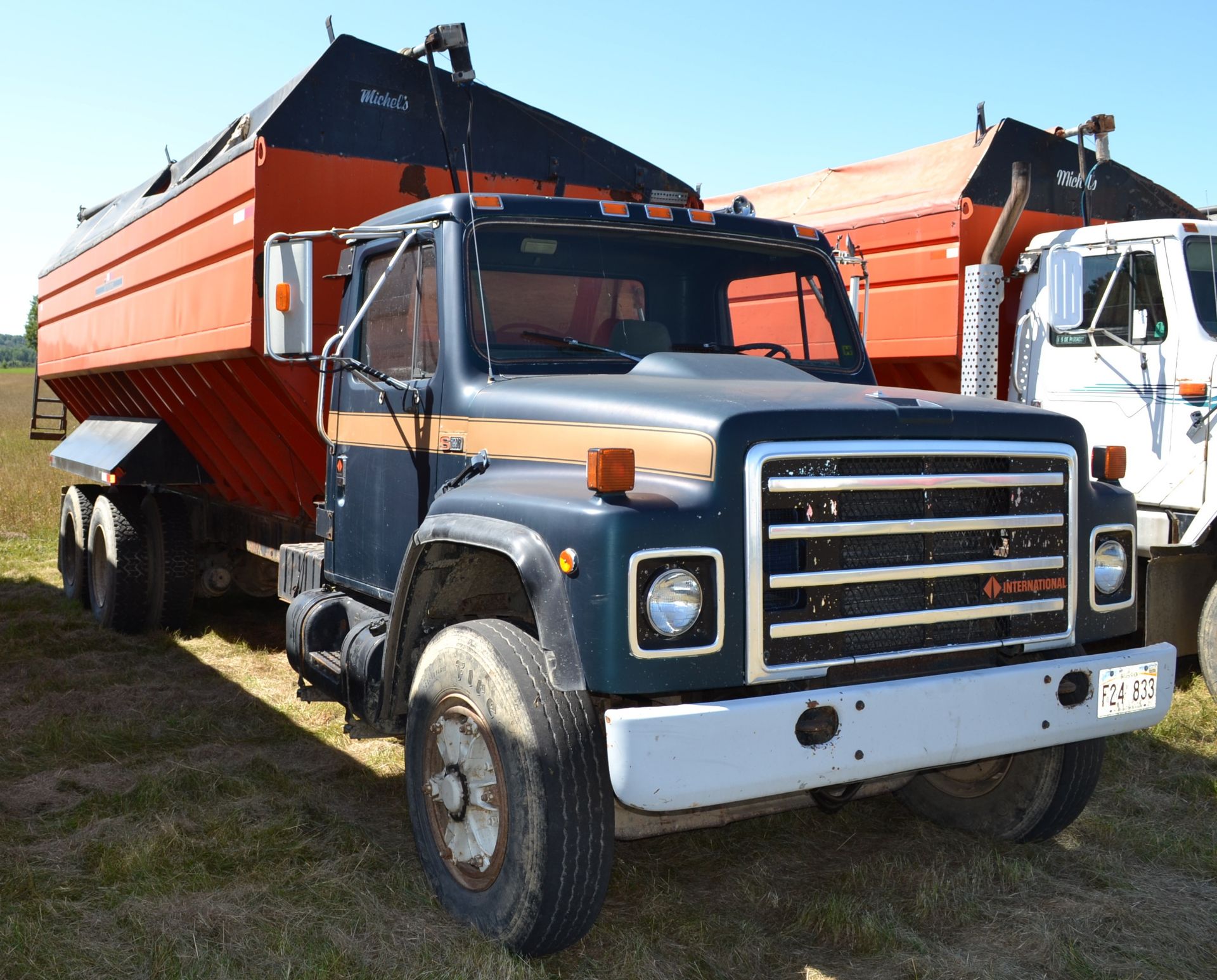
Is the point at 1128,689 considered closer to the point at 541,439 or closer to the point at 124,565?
the point at 541,439

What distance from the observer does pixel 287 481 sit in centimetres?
627

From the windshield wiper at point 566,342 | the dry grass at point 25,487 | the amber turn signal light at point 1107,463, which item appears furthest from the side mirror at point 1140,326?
the dry grass at point 25,487

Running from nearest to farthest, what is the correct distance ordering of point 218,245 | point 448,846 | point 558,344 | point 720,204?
point 448,846
point 558,344
point 218,245
point 720,204

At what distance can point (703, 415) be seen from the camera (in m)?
3.17

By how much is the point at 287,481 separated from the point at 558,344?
8.65 feet

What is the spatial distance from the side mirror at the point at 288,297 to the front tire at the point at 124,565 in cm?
421

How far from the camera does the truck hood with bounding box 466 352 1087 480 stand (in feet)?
10.4

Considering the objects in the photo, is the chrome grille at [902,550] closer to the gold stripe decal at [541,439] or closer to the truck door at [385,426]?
the gold stripe decal at [541,439]

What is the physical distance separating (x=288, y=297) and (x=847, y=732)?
98.1 inches

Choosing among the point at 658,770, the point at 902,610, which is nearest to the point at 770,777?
the point at 658,770

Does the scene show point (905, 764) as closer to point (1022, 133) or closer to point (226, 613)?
point (1022, 133)

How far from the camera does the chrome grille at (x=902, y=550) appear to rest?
313 centimetres

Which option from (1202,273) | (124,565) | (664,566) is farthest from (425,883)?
(1202,273)

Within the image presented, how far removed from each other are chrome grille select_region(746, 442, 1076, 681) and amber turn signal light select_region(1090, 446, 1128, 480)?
1.09 feet
